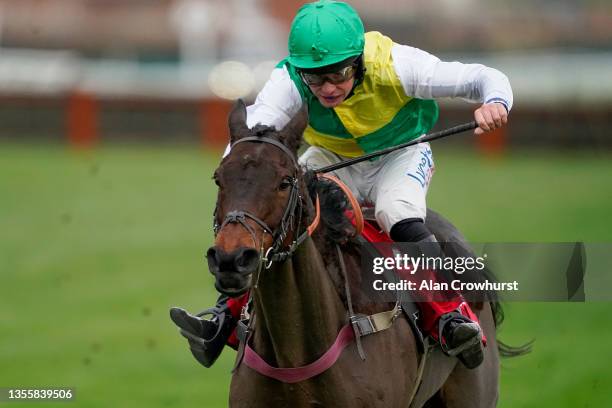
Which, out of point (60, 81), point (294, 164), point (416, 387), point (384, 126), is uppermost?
point (60, 81)

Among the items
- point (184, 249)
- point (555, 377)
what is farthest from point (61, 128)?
point (555, 377)

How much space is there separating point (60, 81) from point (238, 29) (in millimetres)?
13227

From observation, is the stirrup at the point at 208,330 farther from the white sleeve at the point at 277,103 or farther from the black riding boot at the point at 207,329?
the white sleeve at the point at 277,103

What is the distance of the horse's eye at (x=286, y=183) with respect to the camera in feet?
15.0

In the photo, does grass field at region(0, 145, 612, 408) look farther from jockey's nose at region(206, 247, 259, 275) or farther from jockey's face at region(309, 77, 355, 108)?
jockey's nose at region(206, 247, 259, 275)

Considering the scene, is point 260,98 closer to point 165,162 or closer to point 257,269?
point 257,269

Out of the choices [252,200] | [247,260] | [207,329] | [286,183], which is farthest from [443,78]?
[247,260]

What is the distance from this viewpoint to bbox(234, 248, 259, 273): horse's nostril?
166 inches

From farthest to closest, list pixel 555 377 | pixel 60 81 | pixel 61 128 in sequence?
1. pixel 60 81
2. pixel 61 128
3. pixel 555 377

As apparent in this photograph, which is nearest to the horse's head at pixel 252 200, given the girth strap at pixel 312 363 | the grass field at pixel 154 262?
the girth strap at pixel 312 363

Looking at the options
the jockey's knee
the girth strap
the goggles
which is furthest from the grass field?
the goggles

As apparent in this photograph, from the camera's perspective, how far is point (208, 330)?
5516mm

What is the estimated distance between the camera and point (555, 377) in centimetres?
970

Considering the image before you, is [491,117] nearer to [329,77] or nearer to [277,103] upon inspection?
[329,77]
